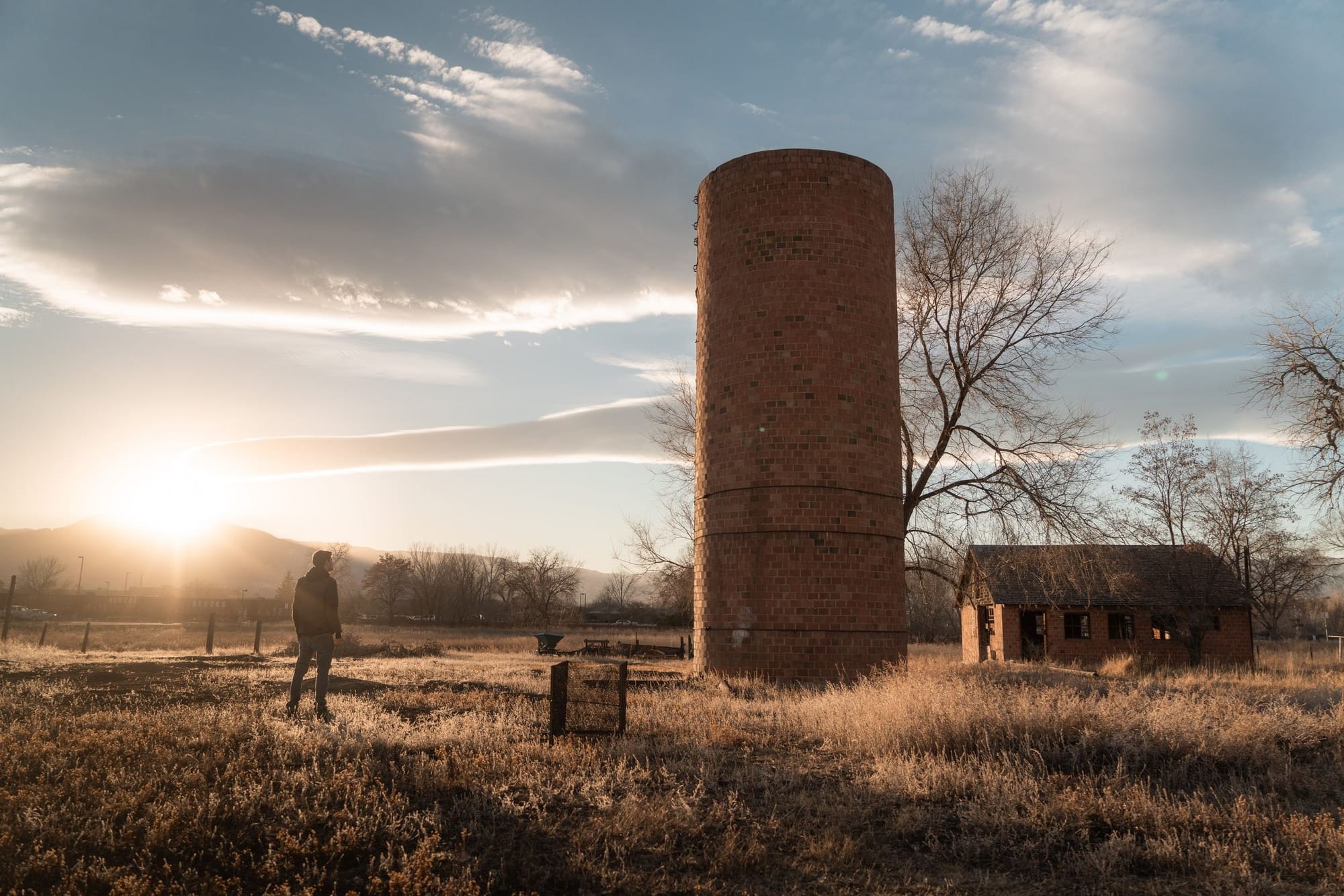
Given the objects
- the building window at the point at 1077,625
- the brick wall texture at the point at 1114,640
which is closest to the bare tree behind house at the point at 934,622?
the building window at the point at 1077,625

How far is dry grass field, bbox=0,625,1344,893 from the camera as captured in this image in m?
5.50

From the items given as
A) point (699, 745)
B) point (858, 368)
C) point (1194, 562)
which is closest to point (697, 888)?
point (699, 745)

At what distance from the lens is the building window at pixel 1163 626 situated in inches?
1236

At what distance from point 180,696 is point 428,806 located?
26.4 ft

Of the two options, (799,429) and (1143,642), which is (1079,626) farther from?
(799,429)

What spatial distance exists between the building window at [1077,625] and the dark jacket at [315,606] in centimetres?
2918

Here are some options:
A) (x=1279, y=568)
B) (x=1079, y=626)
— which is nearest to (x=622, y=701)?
(x=1079, y=626)

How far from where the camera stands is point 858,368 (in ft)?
51.6

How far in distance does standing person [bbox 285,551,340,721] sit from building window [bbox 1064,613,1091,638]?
29.1m

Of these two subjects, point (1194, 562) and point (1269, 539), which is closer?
point (1194, 562)

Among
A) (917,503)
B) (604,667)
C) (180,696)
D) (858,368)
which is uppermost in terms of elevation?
(858,368)

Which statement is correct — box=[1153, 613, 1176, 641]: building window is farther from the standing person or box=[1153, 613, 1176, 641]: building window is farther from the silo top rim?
the standing person

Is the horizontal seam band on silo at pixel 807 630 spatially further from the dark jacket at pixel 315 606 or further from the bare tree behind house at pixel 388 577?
the bare tree behind house at pixel 388 577

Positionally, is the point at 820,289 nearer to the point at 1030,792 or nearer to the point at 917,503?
the point at 917,503
